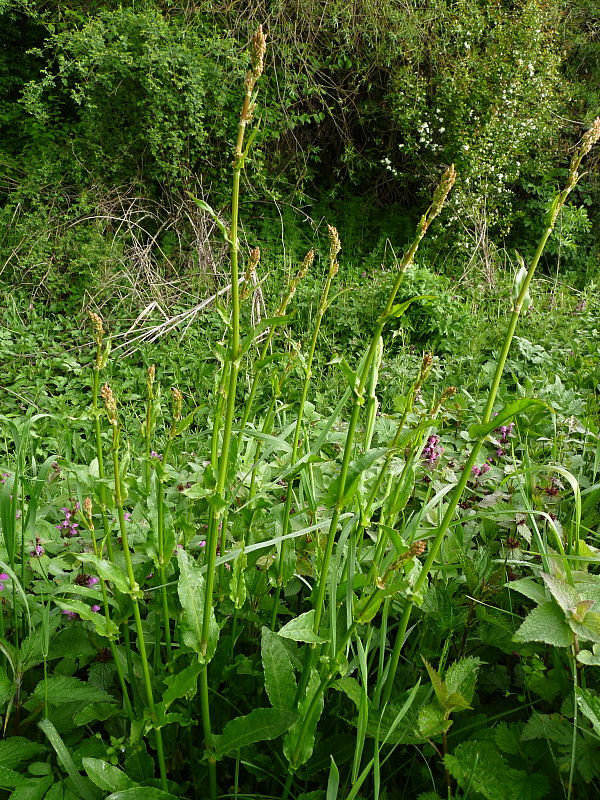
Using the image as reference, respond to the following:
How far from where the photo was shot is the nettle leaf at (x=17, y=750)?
1.04 metres

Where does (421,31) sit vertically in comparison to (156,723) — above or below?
above

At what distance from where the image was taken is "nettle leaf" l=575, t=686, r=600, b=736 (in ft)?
2.91

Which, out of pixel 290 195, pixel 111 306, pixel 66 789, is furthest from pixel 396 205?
pixel 66 789

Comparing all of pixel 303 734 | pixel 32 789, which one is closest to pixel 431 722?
pixel 303 734

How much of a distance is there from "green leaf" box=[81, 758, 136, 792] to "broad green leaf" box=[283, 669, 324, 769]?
0.82 feet

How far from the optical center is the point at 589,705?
91 cm

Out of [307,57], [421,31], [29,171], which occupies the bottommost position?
[29,171]

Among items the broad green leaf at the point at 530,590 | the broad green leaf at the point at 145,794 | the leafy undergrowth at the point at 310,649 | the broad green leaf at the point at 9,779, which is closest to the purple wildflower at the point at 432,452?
the leafy undergrowth at the point at 310,649

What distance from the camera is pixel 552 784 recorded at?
3.31ft

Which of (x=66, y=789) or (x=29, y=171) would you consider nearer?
(x=66, y=789)

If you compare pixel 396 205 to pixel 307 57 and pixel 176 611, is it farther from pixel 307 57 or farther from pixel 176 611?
pixel 176 611

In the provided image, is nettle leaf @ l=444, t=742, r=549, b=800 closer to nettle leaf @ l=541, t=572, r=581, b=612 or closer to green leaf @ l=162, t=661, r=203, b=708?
nettle leaf @ l=541, t=572, r=581, b=612

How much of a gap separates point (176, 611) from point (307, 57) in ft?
18.9

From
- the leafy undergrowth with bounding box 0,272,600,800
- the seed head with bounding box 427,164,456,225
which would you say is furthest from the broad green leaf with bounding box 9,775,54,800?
the seed head with bounding box 427,164,456,225
